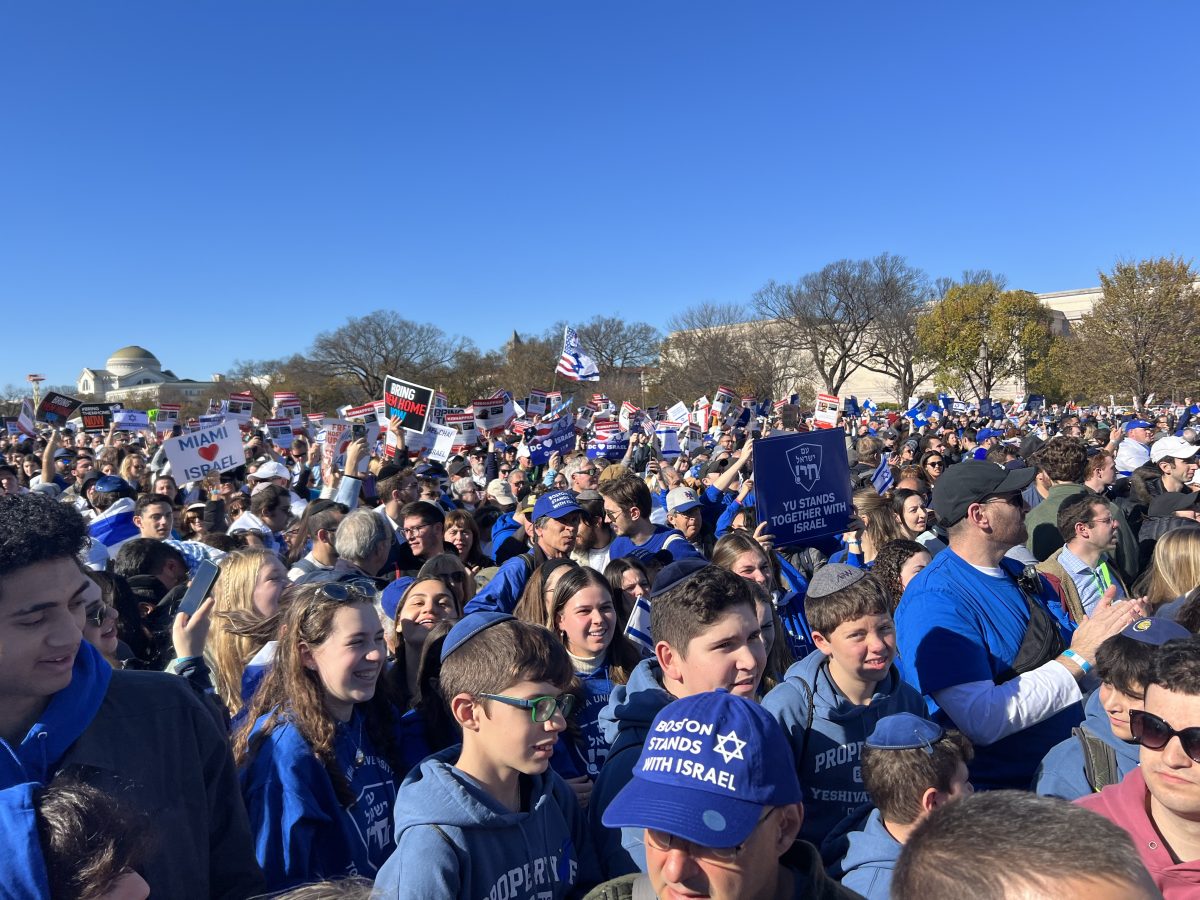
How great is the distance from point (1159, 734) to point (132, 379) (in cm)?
19719

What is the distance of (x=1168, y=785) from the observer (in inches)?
79.4

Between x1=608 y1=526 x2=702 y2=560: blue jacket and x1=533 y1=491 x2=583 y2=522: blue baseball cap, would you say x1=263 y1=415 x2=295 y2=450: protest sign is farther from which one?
x1=608 y1=526 x2=702 y2=560: blue jacket

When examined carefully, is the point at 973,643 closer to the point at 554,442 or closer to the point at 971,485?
the point at 971,485

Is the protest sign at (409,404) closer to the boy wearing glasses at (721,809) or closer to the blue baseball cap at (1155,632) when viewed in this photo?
the blue baseball cap at (1155,632)

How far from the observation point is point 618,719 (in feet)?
9.28

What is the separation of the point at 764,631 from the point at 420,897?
2260mm

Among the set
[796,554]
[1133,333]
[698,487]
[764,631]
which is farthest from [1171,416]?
[764,631]

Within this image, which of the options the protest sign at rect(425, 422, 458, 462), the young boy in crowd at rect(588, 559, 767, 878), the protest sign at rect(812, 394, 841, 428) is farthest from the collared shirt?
the protest sign at rect(812, 394, 841, 428)

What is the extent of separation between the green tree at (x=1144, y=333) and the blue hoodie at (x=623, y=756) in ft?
139

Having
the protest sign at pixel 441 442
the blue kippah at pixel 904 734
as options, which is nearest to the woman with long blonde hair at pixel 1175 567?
the blue kippah at pixel 904 734

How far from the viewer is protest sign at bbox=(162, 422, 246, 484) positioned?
399 inches

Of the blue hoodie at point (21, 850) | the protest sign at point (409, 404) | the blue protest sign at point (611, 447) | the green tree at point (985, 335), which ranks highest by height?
the green tree at point (985, 335)

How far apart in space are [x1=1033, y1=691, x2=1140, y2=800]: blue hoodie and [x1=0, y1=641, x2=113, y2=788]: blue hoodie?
8.97ft

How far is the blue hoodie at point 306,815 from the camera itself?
95.4 inches
